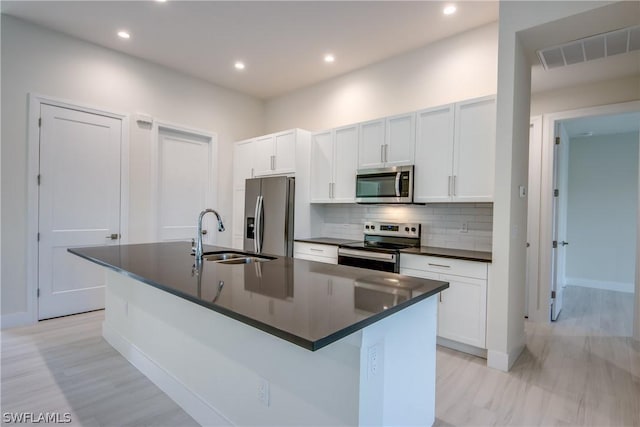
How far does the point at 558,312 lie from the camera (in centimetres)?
419

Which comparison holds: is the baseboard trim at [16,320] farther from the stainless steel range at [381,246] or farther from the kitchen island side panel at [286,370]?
the stainless steel range at [381,246]

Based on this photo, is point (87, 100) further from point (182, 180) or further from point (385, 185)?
point (385, 185)

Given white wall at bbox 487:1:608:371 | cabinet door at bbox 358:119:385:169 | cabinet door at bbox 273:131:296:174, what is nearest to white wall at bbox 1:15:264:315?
cabinet door at bbox 273:131:296:174

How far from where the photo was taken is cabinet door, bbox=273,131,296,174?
14.3ft

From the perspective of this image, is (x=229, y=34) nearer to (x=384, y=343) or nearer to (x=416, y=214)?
(x=416, y=214)

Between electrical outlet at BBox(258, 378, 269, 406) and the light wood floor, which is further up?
electrical outlet at BBox(258, 378, 269, 406)

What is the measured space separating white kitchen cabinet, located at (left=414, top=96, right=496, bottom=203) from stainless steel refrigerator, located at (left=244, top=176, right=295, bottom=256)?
1646 mm

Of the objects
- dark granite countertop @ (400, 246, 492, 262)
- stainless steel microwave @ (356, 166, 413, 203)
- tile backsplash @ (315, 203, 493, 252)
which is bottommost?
dark granite countertop @ (400, 246, 492, 262)

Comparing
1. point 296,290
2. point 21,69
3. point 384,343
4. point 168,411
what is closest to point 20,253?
point 21,69

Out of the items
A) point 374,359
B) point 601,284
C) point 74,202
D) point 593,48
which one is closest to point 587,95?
point 593,48

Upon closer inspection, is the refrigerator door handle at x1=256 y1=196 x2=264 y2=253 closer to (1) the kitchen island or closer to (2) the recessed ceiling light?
(1) the kitchen island

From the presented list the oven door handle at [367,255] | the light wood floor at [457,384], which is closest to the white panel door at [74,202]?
the light wood floor at [457,384]

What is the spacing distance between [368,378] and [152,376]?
1.83m

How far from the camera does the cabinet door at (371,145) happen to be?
373 cm
